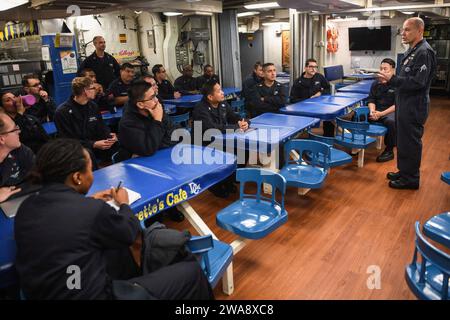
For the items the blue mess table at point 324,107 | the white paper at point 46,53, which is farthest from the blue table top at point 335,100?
the white paper at point 46,53

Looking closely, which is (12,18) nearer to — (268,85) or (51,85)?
(51,85)

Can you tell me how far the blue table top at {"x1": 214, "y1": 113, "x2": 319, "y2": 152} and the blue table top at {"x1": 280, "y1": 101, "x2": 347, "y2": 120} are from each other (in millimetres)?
371

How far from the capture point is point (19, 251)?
4.49 ft

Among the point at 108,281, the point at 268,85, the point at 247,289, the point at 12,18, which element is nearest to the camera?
the point at 108,281

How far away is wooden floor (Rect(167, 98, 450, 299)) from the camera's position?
236cm

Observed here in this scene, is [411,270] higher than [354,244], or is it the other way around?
[411,270]

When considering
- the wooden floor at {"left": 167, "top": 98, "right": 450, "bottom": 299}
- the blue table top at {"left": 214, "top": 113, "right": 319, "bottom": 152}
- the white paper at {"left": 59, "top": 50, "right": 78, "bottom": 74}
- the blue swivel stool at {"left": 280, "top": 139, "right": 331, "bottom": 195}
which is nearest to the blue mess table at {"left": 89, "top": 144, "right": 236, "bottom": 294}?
the wooden floor at {"left": 167, "top": 98, "right": 450, "bottom": 299}

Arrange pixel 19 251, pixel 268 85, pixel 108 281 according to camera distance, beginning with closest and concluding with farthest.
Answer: pixel 19 251, pixel 108 281, pixel 268 85

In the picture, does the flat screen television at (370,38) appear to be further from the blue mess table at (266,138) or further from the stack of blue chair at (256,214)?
the stack of blue chair at (256,214)

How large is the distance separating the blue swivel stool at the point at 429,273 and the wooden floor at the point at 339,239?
63 centimetres

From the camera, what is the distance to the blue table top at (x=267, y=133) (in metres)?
3.18

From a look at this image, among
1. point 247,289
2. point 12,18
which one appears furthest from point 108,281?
point 12,18

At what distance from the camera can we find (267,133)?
342 cm
